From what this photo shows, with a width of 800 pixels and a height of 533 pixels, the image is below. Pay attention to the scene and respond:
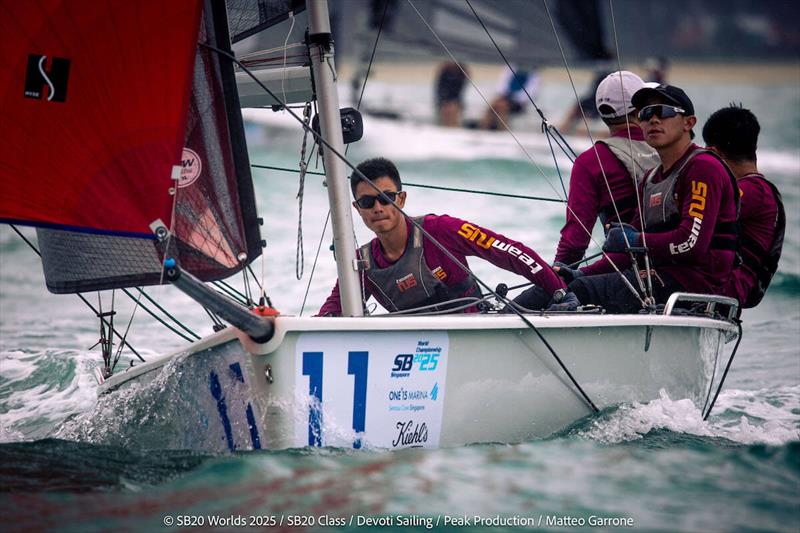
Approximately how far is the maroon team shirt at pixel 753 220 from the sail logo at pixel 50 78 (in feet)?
9.46

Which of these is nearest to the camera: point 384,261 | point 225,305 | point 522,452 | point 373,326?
point 225,305

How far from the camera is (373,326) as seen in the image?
11.6 feet

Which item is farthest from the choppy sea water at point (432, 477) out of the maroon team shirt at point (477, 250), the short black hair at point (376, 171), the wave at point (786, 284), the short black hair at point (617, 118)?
the wave at point (786, 284)

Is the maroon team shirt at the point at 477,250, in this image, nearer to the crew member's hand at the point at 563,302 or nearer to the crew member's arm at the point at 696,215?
the crew member's hand at the point at 563,302

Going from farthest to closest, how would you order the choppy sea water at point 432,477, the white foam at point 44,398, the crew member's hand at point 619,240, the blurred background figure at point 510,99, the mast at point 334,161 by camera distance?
the blurred background figure at point 510,99 → the white foam at point 44,398 → the crew member's hand at point 619,240 → the mast at point 334,161 → the choppy sea water at point 432,477

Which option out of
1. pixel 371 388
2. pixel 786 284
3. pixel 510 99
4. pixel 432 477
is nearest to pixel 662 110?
pixel 371 388

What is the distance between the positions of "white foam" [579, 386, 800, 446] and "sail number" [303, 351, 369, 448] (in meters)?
0.94

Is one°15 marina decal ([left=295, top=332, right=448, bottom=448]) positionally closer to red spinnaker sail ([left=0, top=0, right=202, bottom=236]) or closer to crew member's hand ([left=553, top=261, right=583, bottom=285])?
red spinnaker sail ([left=0, top=0, right=202, bottom=236])

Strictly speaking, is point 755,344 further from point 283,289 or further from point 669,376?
point 283,289

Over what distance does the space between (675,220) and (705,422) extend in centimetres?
87

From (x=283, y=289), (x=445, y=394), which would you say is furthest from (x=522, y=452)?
(x=283, y=289)

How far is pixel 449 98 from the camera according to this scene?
17.2m

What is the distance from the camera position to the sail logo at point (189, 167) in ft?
12.9

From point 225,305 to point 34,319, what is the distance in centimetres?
497
